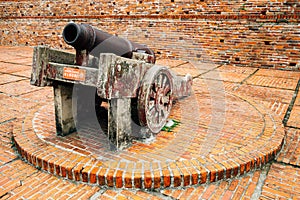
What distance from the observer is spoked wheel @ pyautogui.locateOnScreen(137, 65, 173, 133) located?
2.61 meters

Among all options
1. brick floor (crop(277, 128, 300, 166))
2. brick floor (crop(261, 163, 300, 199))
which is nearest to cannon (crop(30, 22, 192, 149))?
brick floor (crop(261, 163, 300, 199))

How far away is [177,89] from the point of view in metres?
3.89

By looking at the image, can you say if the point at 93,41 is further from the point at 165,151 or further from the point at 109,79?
the point at 165,151

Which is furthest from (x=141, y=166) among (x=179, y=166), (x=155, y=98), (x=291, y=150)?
(x=291, y=150)

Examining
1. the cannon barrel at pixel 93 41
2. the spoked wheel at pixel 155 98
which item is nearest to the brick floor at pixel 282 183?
the spoked wheel at pixel 155 98

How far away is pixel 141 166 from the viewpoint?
2.34 meters

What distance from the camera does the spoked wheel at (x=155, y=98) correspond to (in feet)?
8.55

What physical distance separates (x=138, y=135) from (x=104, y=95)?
2.77 feet

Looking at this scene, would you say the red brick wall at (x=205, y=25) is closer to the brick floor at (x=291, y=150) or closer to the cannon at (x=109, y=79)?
the brick floor at (x=291, y=150)

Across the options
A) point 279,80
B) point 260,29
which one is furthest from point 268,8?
point 279,80

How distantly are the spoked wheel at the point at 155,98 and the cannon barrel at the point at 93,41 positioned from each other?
45 centimetres

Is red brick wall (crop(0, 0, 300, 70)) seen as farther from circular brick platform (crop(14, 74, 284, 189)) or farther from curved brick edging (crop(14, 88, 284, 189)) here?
curved brick edging (crop(14, 88, 284, 189))

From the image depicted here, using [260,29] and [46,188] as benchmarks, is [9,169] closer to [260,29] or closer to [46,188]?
[46,188]

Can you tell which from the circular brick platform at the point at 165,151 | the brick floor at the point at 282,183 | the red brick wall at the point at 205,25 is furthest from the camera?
the red brick wall at the point at 205,25
